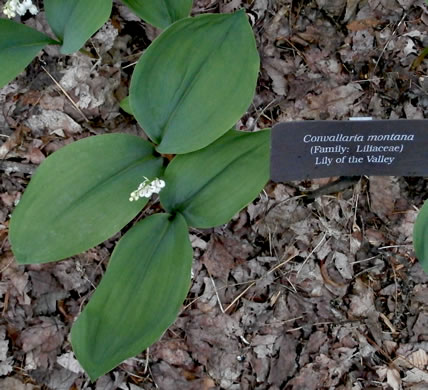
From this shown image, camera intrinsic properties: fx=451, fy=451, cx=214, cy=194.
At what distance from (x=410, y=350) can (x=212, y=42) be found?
5.09 ft

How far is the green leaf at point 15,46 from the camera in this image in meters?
1.66

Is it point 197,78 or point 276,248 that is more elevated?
point 197,78

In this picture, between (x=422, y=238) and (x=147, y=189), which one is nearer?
(x=147, y=189)

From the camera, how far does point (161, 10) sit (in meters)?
1.75

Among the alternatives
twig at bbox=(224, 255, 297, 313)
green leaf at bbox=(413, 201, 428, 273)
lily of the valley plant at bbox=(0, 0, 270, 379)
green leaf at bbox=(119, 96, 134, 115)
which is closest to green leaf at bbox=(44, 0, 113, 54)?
lily of the valley plant at bbox=(0, 0, 270, 379)

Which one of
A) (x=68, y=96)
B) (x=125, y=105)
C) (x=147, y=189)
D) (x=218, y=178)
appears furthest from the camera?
(x=68, y=96)

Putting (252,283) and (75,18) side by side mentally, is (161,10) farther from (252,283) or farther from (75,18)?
(252,283)

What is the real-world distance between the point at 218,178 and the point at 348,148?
18.1 inches

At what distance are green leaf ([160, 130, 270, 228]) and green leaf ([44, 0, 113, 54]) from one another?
1.82 ft

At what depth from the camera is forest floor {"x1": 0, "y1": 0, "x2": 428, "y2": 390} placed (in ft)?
6.27

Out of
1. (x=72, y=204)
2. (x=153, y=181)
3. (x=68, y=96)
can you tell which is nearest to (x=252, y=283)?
(x=153, y=181)

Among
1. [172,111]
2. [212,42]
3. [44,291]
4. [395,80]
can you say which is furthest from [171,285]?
[395,80]

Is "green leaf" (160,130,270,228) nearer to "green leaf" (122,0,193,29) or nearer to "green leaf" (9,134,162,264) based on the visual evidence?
"green leaf" (9,134,162,264)

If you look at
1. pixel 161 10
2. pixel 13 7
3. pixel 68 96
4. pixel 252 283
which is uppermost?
pixel 13 7
